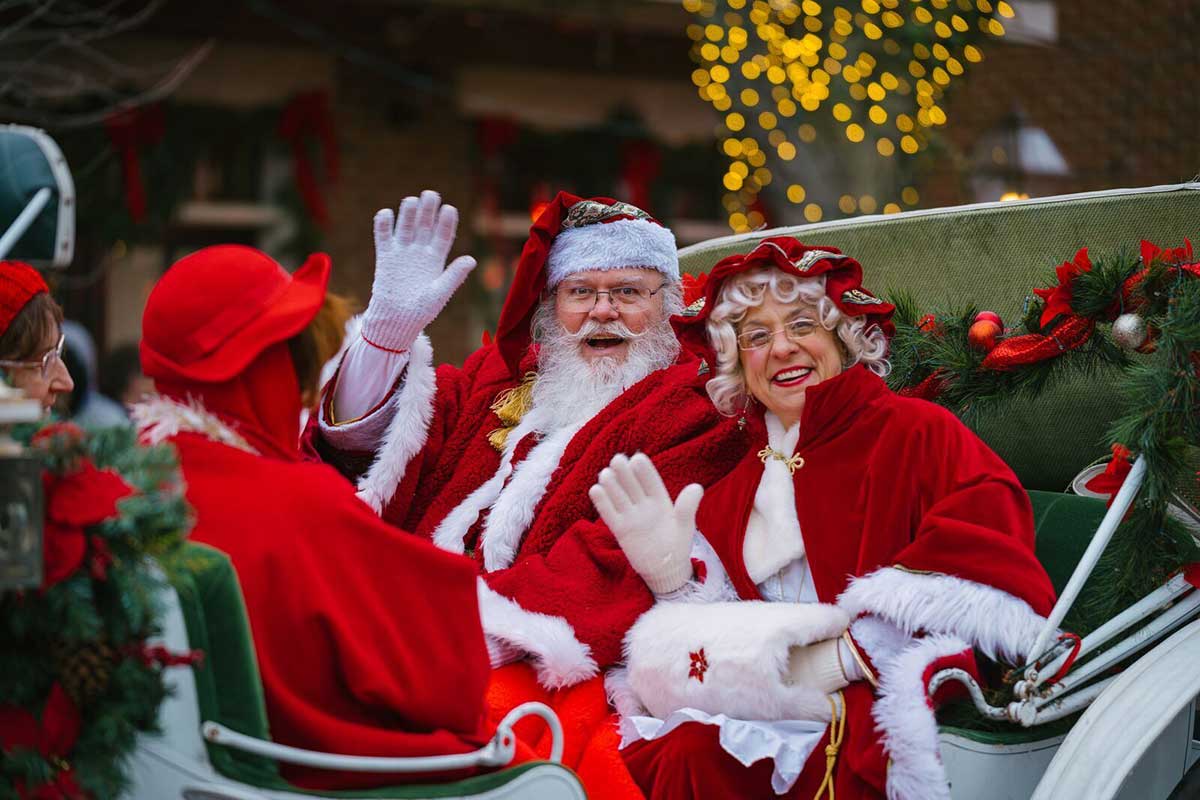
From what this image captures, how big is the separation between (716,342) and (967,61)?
541 cm

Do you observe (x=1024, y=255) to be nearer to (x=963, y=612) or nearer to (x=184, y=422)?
(x=963, y=612)

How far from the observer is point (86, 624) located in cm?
174

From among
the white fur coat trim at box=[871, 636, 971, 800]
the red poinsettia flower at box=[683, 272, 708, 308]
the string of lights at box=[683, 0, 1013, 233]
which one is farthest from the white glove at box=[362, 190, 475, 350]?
the string of lights at box=[683, 0, 1013, 233]

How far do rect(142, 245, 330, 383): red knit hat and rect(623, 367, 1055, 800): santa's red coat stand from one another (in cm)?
126

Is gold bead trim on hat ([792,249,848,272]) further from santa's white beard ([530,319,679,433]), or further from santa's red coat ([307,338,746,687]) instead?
santa's white beard ([530,319,679,433])

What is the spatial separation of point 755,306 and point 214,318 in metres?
1.44

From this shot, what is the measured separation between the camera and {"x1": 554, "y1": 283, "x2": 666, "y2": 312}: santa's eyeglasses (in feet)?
12.5

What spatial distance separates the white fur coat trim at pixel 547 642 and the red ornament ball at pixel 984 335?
1.22 m

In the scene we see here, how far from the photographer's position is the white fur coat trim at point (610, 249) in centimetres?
379

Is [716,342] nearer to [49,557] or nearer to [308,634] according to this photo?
[308,634]

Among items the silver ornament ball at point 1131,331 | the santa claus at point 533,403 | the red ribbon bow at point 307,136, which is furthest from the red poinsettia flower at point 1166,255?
the red ribbon bow at point 307,136

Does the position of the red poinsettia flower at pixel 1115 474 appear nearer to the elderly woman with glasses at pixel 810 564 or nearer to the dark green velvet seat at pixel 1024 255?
the elderly woman with glasses at pixel 810 564

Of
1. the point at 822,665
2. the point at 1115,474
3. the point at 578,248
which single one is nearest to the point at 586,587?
the point at 822,665

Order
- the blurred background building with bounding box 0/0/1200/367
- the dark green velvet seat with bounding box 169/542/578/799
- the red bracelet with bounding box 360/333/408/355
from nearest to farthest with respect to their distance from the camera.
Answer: the dark green velvet seat with bounding box 169/542/578/799 → the red bracelet with bounding box 360/333/408/355 → the blurred background building with bounding box 0/0/1200/367
